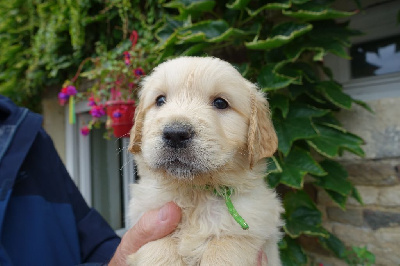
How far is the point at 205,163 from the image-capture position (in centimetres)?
144

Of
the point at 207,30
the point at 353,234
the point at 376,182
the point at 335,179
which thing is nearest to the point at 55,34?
the point at 207,30

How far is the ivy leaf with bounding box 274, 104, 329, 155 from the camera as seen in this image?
8.30 ft

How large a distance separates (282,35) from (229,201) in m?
1.62

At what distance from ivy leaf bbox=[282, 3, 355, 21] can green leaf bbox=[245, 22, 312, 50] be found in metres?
0.07

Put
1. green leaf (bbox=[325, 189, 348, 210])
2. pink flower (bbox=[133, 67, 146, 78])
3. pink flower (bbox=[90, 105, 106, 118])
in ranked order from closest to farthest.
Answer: green leaf (bbox=[325, 189, 348, 210]) < pink flower (bbox=[133, 67, 146, 78]) < pink flower (bbox=[90, 105, 106, 118])

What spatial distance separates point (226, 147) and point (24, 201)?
1446mm

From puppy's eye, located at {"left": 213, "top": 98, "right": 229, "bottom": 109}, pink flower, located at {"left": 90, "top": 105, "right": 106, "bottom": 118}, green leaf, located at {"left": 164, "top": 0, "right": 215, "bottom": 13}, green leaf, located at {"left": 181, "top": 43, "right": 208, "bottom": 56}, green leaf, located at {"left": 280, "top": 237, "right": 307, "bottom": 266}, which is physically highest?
green leaf, located at {"left": 164, "top": 0, "right": 215, "bottom": 13}

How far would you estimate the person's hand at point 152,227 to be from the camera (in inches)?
61.8

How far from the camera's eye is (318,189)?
3197 millimetres

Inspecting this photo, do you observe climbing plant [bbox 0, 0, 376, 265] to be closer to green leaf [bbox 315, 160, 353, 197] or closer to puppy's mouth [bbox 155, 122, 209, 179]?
green leaf [bbox 315, 160, 353, 197]

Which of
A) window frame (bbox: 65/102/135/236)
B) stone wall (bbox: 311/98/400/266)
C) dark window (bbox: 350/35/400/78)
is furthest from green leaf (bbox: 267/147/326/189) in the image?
window frame (bbox: 65/102/135/236)

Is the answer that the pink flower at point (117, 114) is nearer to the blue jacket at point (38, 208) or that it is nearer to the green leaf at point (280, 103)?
the blue jacket at point (38, 208)

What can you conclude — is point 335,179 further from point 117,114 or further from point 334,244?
point 117,114

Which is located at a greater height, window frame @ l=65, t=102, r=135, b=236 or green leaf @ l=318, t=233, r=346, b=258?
window frame @ l=65, t=102, r=135, b=236
